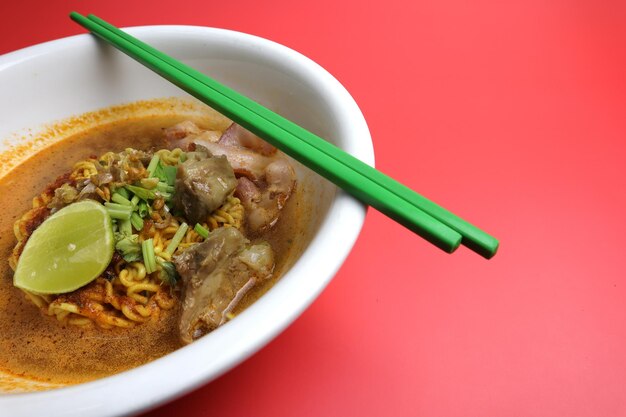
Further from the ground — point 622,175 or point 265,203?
point 622,175

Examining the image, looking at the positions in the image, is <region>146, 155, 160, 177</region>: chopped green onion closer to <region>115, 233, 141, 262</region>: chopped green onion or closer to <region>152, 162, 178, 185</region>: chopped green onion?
<region>152, 162, 178, 185</region>: chopped green onion

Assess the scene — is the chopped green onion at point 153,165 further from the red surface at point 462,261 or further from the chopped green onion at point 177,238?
the red surface at point 462,261

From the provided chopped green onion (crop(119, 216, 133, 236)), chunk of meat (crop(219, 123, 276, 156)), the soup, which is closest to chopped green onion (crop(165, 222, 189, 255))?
the soup

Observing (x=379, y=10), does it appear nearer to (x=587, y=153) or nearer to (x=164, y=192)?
(x=587, y=153)

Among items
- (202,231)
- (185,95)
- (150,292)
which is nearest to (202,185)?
(202,231)

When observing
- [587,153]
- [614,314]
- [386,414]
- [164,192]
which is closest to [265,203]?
[164,192]

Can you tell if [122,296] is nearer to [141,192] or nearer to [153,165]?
→ [141,192]
